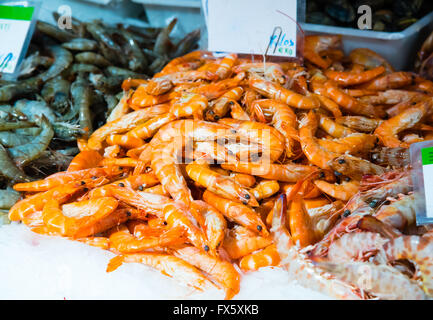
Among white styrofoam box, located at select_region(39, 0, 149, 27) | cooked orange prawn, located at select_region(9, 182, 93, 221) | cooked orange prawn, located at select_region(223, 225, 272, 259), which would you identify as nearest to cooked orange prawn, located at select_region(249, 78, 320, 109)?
cooked orange prawn, located at select_region(223, 225, 272, 259)

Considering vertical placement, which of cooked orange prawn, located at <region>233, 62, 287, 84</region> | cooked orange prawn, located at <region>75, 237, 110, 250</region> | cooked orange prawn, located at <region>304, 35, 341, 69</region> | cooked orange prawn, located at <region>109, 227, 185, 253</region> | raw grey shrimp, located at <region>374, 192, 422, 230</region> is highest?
cooked orange prawn, located at <region>304, 35, 341, 69</region>

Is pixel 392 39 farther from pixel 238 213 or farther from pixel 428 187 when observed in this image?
pixel 238 213

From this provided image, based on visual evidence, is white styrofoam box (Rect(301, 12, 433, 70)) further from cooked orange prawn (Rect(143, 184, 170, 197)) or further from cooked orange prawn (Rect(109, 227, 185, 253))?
cooked orange prawn (Rect(109, 227, 185, 253))

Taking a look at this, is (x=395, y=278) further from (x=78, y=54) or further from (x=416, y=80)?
(x=78, y=54)

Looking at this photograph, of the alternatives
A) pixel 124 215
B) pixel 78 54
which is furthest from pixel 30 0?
pixel 124 215

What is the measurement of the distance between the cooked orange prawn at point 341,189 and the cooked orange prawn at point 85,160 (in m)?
1.28

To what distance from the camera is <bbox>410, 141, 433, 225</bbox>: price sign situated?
55.7 inches

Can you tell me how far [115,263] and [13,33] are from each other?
6.67 ft

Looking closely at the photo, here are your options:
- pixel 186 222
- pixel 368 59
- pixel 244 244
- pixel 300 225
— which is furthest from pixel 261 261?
pixel 368 59

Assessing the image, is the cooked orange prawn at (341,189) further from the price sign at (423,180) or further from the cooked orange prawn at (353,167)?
the price sign at (423,180)

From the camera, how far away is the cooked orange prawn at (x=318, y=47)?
2.61 metres

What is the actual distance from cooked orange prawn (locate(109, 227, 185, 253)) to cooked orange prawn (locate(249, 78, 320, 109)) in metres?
1.00

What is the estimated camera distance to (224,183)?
1.75m

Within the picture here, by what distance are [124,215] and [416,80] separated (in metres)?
2.15
